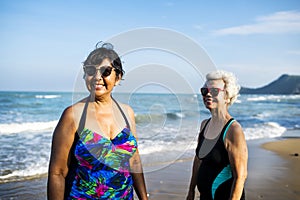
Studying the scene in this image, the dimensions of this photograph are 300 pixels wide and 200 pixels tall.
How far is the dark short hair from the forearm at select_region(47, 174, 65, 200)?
78 centimetres

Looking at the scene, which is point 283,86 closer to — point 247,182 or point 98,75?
point 247,182

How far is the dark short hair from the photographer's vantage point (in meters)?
2.37

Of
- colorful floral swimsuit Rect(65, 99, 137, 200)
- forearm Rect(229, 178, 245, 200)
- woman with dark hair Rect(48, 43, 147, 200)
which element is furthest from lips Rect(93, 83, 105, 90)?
forearm Rect(229, 178, 245, 200)

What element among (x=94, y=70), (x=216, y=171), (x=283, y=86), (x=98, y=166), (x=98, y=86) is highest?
(x=283, y=86)

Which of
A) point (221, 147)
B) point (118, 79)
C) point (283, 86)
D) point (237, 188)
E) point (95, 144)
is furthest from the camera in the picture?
point (283, 86)

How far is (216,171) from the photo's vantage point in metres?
2.97

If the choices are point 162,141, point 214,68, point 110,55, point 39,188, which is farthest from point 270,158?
point 110,55

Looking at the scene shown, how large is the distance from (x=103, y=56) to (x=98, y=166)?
0.74 m

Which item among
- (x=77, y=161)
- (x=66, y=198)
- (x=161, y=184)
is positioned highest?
(x=77, y=161)

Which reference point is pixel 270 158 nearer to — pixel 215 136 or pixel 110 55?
pixel 215 136

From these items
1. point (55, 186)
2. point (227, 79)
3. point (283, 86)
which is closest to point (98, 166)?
point (55, 186)

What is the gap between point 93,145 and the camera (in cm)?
224

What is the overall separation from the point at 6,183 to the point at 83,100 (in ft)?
17.5

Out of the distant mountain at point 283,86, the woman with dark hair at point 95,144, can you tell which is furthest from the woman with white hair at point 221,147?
the distant mountain at point 283,86
